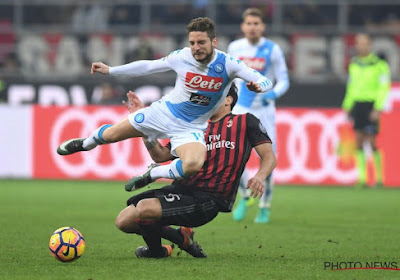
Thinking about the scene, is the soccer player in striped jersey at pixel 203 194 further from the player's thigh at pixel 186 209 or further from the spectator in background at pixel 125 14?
the spectator in background at pixel 125 14

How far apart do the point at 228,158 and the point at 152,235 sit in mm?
874

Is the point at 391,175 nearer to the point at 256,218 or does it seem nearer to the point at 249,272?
the point at 256,218

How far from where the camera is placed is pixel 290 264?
22.7ft

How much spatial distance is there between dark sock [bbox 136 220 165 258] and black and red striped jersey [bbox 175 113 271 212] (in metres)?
0.44

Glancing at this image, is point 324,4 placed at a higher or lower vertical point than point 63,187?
higher

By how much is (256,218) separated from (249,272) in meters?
4.38

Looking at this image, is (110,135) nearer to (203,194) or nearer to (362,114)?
(203,194)

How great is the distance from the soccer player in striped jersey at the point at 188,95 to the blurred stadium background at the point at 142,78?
9.36 meters

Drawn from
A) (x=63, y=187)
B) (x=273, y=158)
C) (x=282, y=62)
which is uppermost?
(x=282, y=62)

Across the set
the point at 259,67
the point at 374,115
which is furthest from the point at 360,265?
the point at 374,115

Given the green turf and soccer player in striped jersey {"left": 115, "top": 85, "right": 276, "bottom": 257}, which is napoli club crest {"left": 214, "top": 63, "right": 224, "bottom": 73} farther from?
the green turf

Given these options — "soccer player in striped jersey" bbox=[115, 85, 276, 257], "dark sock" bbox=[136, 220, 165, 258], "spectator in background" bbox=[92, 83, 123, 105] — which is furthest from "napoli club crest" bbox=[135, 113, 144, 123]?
"spectator in background" bbox=[92, 83, 123, 105]

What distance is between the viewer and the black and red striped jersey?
7.09 m

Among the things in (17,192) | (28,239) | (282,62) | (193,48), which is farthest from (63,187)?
(193,48)
